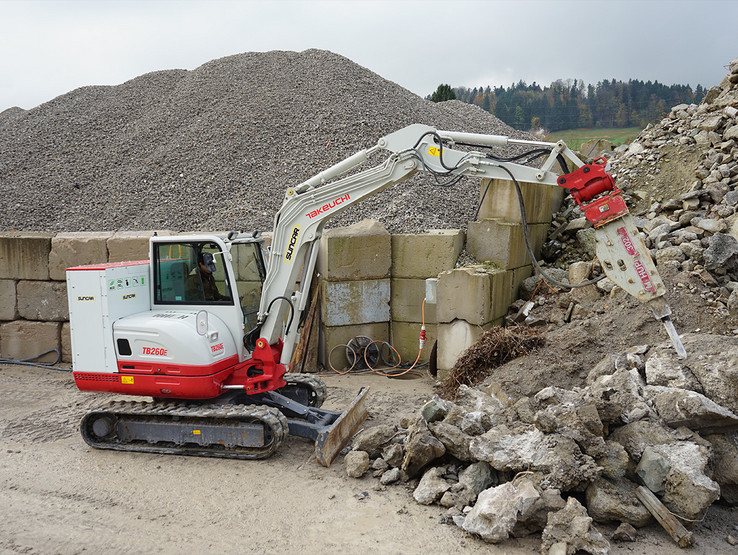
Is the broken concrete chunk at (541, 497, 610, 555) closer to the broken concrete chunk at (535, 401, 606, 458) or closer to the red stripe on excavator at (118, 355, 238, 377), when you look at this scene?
the broken concrete chunk at (535, 401, 606, 458)

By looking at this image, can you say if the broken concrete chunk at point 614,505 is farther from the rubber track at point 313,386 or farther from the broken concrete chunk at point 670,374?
the rubber track at point 313,386

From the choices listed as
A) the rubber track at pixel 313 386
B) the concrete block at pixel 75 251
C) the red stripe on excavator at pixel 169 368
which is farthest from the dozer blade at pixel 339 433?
the concrete block at pixel 75 251

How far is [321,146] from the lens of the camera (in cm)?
1350

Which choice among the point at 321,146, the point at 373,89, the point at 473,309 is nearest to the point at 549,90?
the point at 373,89

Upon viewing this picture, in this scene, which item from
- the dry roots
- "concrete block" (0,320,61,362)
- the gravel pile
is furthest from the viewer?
the gravel pile

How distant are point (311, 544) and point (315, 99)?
12709 millimetres

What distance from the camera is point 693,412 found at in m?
4.88

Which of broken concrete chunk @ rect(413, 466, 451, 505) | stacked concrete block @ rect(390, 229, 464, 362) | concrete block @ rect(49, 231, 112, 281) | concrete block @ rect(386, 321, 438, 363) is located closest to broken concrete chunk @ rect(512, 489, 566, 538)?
broken concrete chunk @ rect(413, 466, 451, 505)

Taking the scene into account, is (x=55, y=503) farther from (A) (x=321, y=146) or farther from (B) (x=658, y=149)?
(B) (x=658, y=149)

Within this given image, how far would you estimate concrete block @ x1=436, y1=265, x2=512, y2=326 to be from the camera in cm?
844

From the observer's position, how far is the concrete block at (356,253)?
937 centimetres

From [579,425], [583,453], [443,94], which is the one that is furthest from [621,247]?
[443,94]

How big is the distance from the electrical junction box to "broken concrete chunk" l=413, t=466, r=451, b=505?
3.45 m

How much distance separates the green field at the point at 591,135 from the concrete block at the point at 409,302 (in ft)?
22.7
